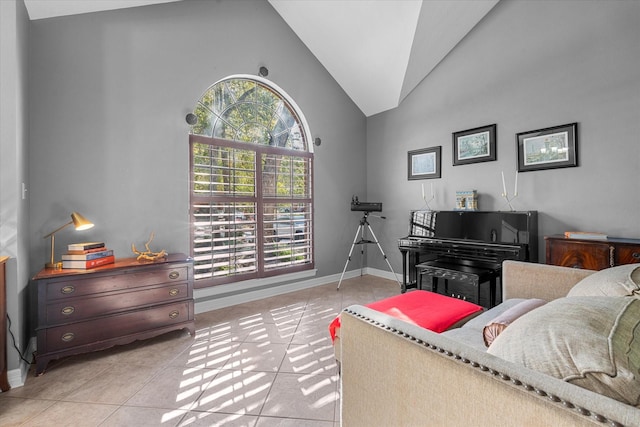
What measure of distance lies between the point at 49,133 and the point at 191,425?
250cm

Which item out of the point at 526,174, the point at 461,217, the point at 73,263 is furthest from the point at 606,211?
the point at 73,263

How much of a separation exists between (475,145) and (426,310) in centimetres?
254

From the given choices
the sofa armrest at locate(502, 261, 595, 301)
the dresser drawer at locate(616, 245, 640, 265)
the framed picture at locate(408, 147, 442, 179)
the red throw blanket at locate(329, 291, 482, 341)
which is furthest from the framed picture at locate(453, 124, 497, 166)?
the red throw blanket at locate(329, 291, 482, 341)

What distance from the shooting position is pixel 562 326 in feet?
2.34

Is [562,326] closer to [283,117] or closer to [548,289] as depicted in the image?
[548,289]

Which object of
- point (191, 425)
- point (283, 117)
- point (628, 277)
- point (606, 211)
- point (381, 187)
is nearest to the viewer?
point (628, 277)

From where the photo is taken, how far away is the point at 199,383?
1.92 m

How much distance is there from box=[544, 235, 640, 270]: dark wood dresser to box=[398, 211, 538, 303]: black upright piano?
280 millimetres

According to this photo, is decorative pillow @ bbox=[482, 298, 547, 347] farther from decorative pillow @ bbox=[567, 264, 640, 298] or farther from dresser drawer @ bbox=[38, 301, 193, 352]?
dresser drawer @ bbox=[38, 301, 193, 352]

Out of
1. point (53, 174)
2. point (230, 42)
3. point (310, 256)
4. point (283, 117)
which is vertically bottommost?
point (310, 256)

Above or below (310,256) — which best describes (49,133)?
above

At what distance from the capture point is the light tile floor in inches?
63.6

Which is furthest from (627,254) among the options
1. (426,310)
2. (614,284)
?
(426,310)

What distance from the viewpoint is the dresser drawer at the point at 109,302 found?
2.08 m
